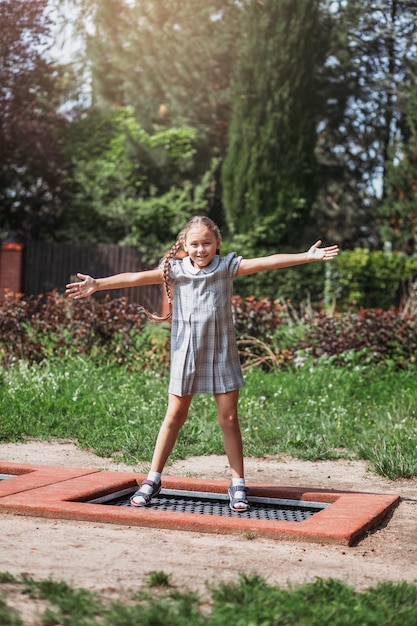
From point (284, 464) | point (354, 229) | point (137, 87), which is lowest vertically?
point (284, 464)

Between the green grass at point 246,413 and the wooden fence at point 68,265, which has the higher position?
the wooden fence at point 68,265

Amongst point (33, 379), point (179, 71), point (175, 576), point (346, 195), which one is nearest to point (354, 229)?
point (346, 195)

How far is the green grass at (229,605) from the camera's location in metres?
2.69

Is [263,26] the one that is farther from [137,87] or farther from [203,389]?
[203,389]

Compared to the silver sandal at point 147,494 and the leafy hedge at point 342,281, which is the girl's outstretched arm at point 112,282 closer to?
the silver sandal at point 147,494

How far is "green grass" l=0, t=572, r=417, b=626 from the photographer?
2.69 meters

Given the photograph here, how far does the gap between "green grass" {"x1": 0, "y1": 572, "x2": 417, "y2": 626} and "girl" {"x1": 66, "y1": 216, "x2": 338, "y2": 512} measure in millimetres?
1507

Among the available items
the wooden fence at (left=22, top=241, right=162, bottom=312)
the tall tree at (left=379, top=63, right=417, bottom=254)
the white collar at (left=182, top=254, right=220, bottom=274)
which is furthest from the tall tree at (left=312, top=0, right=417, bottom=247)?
the white collar at (left=182, top=254, right=220, bottom=274)

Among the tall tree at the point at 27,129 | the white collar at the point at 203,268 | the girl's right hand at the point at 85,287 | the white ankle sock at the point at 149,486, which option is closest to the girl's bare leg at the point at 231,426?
the white ankle sock at the point at 149,486

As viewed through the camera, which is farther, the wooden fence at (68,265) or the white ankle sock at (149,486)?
the wooden fence at (68,265)

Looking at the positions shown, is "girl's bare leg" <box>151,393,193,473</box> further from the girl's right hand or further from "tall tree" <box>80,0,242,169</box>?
"tall tree" <box>80,0,242,169</box>

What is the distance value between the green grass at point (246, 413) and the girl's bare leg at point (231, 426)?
150 centimetres

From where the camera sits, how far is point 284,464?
6238 millimetres

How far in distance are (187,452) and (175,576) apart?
10.4 feet
